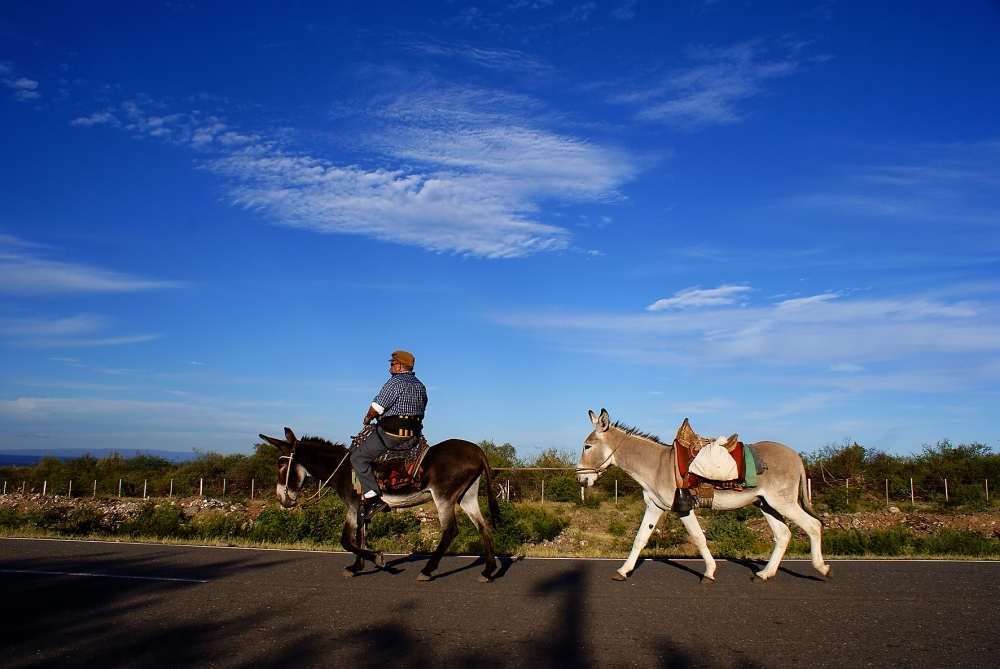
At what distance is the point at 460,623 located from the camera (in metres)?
6.91

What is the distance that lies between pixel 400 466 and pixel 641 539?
3.58 m

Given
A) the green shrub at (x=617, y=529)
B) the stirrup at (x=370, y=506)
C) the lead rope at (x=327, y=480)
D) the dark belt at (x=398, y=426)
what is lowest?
the green shrub at (x=617, y=529)

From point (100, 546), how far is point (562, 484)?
32.4 metres

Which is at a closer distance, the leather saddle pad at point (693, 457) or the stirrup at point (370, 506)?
the leather saddle pad at point (693, 457)

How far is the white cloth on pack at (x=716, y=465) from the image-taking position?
9.51 metres

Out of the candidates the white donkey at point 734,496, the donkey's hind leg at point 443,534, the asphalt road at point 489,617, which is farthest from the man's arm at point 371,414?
the white donkey at point 734,496

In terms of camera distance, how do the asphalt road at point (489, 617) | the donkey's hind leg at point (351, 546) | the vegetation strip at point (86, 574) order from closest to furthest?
the asphalt road at point (489, 617)
the vegetation strip at point (86, 574)
the donkey's hind leg at point (351, 546)

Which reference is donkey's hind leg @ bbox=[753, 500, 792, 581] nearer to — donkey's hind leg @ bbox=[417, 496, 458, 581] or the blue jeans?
donkey's hind leg @ bbox=[417, 496, 458, 581]

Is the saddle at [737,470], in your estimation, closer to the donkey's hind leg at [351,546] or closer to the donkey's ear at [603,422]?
the donkey's ear at [603,422]

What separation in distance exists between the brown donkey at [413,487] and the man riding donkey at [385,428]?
239 millimetres

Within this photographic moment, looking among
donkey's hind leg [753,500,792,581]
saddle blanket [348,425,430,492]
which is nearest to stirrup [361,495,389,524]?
saddle blanket [348,425,430,492]

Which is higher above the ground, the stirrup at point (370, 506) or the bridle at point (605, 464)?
the bridle at point (605, 464)

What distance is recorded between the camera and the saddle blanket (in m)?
10.1

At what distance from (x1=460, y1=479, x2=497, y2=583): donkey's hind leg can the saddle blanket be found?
2.82 feet
